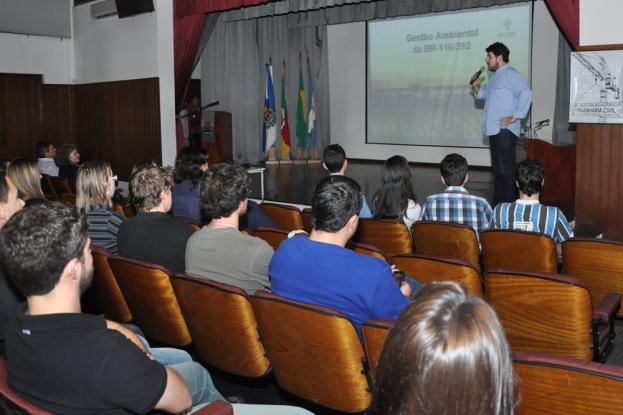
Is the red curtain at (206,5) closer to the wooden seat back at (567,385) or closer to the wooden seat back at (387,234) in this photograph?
the wooden seat back at (387,234)

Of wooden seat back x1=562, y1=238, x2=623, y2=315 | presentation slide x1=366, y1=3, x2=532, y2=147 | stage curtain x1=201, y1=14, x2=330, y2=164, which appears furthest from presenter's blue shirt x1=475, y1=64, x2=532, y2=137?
stage curtain x1=201, y1=14, x2=330, y2=164

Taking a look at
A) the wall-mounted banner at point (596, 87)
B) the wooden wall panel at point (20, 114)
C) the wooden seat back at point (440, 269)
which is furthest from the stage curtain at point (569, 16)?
the wooden wall panel at point (20, 114)

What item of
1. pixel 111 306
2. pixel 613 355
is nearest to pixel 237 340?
pixel 111 306

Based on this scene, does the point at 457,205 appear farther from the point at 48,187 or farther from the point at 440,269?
the point at 48,187

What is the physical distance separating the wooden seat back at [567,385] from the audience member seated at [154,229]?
1931 millimetres

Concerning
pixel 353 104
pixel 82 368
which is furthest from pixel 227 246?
pixel 353 104

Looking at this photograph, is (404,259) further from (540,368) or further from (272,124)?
(272,124)

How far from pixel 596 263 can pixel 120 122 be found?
27.2 ft

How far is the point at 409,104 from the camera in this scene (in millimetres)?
11945

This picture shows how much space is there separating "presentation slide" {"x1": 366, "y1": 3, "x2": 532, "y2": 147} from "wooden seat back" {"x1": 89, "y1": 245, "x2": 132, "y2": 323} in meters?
8.28

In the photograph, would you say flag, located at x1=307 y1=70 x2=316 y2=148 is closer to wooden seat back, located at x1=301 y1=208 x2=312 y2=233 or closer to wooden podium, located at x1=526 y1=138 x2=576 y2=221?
wooden podium, located at x1=526 y1=138 x2=576 y2=221

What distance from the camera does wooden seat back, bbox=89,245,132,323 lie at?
3.11 meters

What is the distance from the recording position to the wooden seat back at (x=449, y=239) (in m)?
3.57

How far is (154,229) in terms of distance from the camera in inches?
122
